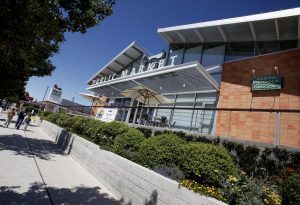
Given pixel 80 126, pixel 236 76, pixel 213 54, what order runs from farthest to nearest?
pixel 213 54, pixel 236 76, pixel 80 126

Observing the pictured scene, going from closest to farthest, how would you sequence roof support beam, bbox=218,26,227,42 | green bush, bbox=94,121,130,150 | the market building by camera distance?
green bush, bbox=94,121,130,150, the market building, roof support beam, bbox=218,26,227,42

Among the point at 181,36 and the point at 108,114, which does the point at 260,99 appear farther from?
the point at 181,36

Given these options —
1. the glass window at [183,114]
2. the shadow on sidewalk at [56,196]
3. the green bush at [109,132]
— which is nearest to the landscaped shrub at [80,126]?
the green bush at [109,132]

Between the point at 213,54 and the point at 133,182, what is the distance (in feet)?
40.5

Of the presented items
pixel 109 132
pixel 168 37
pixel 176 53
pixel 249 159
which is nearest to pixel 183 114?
pixel 109 132

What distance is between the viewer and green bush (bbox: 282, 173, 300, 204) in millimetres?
3605

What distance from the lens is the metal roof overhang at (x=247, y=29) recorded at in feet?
38.7

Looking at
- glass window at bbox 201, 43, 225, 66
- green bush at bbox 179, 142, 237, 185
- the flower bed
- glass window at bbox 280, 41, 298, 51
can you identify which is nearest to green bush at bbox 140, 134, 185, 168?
the flower bed

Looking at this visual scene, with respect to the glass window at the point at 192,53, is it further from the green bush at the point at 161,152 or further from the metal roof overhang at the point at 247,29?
the green bush at the point at 161,152

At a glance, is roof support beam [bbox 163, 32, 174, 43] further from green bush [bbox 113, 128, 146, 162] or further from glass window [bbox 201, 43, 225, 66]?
green bush [bbox 113, 128, 146, 162]

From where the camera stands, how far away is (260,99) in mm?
11477

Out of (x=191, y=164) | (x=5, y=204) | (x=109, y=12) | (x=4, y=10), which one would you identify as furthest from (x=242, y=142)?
(x=4, y=10)

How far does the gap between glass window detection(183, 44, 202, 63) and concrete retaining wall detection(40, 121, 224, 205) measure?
11083 mm

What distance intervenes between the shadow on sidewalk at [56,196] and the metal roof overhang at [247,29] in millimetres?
11490
